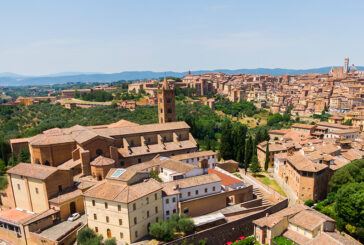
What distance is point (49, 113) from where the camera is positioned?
320ft

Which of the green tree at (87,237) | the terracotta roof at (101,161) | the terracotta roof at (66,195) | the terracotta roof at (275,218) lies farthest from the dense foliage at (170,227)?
the terracotta roof at (66,195)

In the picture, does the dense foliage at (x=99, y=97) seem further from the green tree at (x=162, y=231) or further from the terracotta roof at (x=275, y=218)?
the terracotta roof at (x=275, y=218)

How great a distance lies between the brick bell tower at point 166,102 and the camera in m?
55.9

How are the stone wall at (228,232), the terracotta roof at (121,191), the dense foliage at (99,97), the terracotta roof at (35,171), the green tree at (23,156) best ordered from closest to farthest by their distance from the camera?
the terracotta roof at (121,191)
the stone wall at (228,232)
the terracotta roof at (35,171)
the green tree at (23,156)
the dense foliage at (99,97)

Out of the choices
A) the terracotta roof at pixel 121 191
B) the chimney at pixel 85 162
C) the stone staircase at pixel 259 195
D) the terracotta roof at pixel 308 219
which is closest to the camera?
the terracotta roof at pixel 121 191

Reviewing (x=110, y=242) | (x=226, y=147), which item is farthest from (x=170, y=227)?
(x=226, y=147)

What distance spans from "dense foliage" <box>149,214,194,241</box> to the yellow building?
165 cm

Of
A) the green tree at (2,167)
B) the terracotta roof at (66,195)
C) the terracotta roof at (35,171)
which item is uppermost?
the terracotta roof at (35,171)

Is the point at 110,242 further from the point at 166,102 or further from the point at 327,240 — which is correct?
the point at 166,102

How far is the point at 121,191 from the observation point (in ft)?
95.6

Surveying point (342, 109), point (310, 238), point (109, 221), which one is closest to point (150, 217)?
point (109, 221)

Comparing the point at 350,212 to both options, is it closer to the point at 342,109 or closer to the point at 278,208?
the point at 278,208

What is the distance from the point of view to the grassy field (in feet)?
148

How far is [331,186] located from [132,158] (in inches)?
1297
